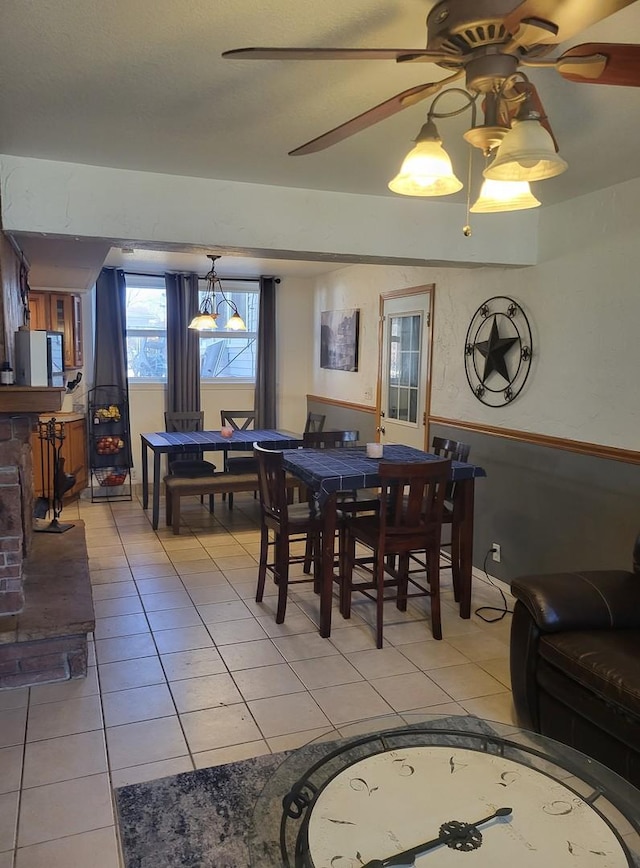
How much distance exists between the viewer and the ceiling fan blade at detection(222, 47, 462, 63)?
129 cm

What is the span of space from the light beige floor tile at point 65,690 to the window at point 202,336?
14.9 feet

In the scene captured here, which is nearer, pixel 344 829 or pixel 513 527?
pixel 344 829

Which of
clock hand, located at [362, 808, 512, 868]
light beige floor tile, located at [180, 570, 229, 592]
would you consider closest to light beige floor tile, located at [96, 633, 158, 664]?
light beige floor tile, located at [180, 570, 229, 592]

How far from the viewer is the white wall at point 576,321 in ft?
10.5

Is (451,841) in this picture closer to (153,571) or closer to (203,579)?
(203,579)

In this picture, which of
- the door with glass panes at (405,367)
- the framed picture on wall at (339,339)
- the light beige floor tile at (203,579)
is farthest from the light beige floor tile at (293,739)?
the framed picture on wall at (339,339)

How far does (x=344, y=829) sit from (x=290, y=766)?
0.92 feet

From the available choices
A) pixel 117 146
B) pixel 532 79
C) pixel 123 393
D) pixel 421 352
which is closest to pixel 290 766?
pixel 532 79

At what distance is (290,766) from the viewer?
1714mm

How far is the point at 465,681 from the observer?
2900 mm

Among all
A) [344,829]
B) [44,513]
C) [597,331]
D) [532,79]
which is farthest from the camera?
[44,513]

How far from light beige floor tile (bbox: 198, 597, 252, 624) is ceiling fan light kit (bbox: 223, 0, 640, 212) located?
267cm

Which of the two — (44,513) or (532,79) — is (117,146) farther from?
(44,513)

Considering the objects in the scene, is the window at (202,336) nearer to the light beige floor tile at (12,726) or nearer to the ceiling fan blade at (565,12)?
the light beige floor tile at (12,726)
